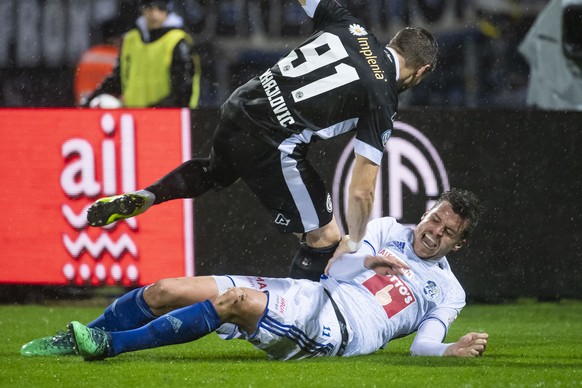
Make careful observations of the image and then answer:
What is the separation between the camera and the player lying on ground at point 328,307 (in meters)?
4.76

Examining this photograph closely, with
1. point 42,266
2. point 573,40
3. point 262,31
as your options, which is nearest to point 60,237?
point 42,266

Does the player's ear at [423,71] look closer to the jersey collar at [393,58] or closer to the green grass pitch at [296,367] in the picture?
the jersey collar at [393,58]

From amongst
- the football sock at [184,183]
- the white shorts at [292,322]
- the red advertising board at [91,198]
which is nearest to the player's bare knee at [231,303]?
the white shorts at [292,322]

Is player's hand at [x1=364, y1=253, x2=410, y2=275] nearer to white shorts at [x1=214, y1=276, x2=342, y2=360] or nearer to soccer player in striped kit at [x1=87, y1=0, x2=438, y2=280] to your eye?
white shorts at [x1=214, y1=276, x2=342, y2=360]

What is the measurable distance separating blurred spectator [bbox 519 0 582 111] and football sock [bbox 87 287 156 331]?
518cm

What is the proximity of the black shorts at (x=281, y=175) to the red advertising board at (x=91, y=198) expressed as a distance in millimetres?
1764

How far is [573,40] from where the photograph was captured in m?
9.52

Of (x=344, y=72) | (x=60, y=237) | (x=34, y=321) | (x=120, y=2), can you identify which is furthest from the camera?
(x=120, y=2)

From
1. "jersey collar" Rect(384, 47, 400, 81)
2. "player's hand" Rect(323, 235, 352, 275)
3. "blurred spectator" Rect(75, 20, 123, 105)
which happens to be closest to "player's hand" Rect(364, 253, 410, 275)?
"player's hand" Rect(323, 235, 352, 275)

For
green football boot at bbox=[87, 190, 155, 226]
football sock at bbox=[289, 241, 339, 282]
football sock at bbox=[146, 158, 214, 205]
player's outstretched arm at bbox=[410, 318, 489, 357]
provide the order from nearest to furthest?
1. player's outstretched arm at bbox=[410, 318, 489, 357]
2. green football boot at bbox=[87, 190, 155, 226]
3. football sock at bbox=[289, 241, 339, 282]
4. football sock at bbox=[146, 158, 214, 205]

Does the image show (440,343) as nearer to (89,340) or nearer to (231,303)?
(231,303)

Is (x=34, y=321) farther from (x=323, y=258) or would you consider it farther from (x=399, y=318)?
(x=399, y=318)

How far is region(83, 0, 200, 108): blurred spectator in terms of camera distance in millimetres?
9477

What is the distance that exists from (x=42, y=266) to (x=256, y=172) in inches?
96.2
